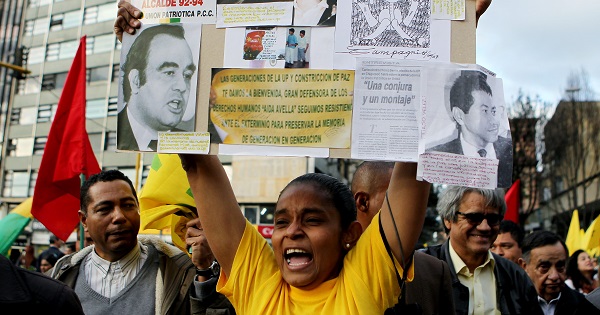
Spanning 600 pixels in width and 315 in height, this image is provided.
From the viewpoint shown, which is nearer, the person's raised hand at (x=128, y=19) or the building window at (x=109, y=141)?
the person's raised hand at (x=128, y=19)

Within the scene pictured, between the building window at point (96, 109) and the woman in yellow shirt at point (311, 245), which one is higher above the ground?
the building window at point (96, 109)

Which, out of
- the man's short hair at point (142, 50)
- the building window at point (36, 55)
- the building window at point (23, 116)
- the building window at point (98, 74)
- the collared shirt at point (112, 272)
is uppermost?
the building window at point (36, 55)

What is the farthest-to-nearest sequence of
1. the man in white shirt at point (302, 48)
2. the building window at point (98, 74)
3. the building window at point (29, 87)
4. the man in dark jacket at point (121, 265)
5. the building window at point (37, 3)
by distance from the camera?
1. the building window at point (37, 3)
2. the building window at point (29, 87)
3. the building window at point (98, 74)
4. the man in dark jacket at point (121, 265)
5. the man in white shirt at point (302, 48)

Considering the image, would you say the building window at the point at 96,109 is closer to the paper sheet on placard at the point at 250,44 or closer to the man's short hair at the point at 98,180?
the man's short hair at the point at 98,180

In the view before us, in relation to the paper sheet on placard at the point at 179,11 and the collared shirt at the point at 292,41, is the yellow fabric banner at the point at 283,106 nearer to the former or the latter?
the collared shirt at the point at 292,41

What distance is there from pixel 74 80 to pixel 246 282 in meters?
4.58

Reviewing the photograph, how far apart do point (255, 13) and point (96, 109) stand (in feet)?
117

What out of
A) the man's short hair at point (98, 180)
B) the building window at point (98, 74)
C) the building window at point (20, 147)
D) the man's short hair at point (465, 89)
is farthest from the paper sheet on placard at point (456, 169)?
the building window at point (20, 147)

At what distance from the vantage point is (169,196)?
341 cm

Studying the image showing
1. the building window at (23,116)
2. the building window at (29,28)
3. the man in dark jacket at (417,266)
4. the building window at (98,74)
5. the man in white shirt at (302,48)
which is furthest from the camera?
the building window at (29,28)

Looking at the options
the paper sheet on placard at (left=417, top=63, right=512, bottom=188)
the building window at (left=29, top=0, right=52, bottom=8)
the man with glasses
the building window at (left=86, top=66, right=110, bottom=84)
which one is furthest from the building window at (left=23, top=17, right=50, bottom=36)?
the paper sheet on placard at (left=417, top=63, right=512, bottom=188)

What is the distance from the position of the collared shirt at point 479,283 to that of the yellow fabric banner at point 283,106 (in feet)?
5.82

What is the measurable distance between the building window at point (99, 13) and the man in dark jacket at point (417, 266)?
35.8 meters

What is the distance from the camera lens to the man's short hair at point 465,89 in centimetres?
189
